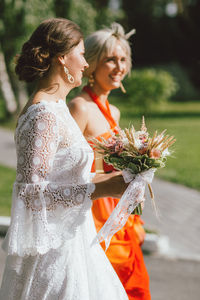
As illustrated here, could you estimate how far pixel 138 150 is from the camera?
2482mm

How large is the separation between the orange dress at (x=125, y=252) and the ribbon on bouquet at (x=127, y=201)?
2.63ft

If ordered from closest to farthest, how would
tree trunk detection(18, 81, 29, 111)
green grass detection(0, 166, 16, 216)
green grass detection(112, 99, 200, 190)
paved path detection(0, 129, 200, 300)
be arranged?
1. paved path detection(0, 129, 200, 300)
2. green grass detection(0, 166, 16, 216)
3. green grass detection(112, 99, 200, 190)
4. tree trunk detection(18, 81, 29, 111)

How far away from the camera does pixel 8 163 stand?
437 inches

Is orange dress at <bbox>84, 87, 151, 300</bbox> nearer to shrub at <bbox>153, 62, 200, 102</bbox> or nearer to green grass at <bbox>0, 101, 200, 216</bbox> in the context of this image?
green grass at <bbox>0, 101, 200, 216</bbox>

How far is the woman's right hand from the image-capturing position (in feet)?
7.35

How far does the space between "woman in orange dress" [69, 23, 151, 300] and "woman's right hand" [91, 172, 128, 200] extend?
0.93 metres

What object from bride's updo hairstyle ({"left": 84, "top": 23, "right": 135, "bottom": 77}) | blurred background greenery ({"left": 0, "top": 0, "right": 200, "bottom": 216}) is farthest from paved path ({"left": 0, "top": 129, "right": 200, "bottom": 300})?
bride's updo hairstyle ({"left": 84, "top": 23, "right": 135, "bottom": 77})

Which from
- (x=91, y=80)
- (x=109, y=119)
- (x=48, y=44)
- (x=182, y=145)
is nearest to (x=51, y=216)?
(x=48, y=44)

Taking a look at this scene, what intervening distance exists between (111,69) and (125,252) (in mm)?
1485

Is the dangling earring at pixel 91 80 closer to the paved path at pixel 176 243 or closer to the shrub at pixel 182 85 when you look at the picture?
the paved path at pixel 176 243

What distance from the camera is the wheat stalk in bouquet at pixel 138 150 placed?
2432 mm

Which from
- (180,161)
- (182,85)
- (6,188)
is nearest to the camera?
(6,188)

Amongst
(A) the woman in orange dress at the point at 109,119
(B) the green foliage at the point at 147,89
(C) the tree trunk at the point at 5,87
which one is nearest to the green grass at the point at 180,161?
(A) the woman in orange dress at the point at 109,119

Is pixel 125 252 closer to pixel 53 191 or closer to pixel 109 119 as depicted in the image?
pixel 109 119
